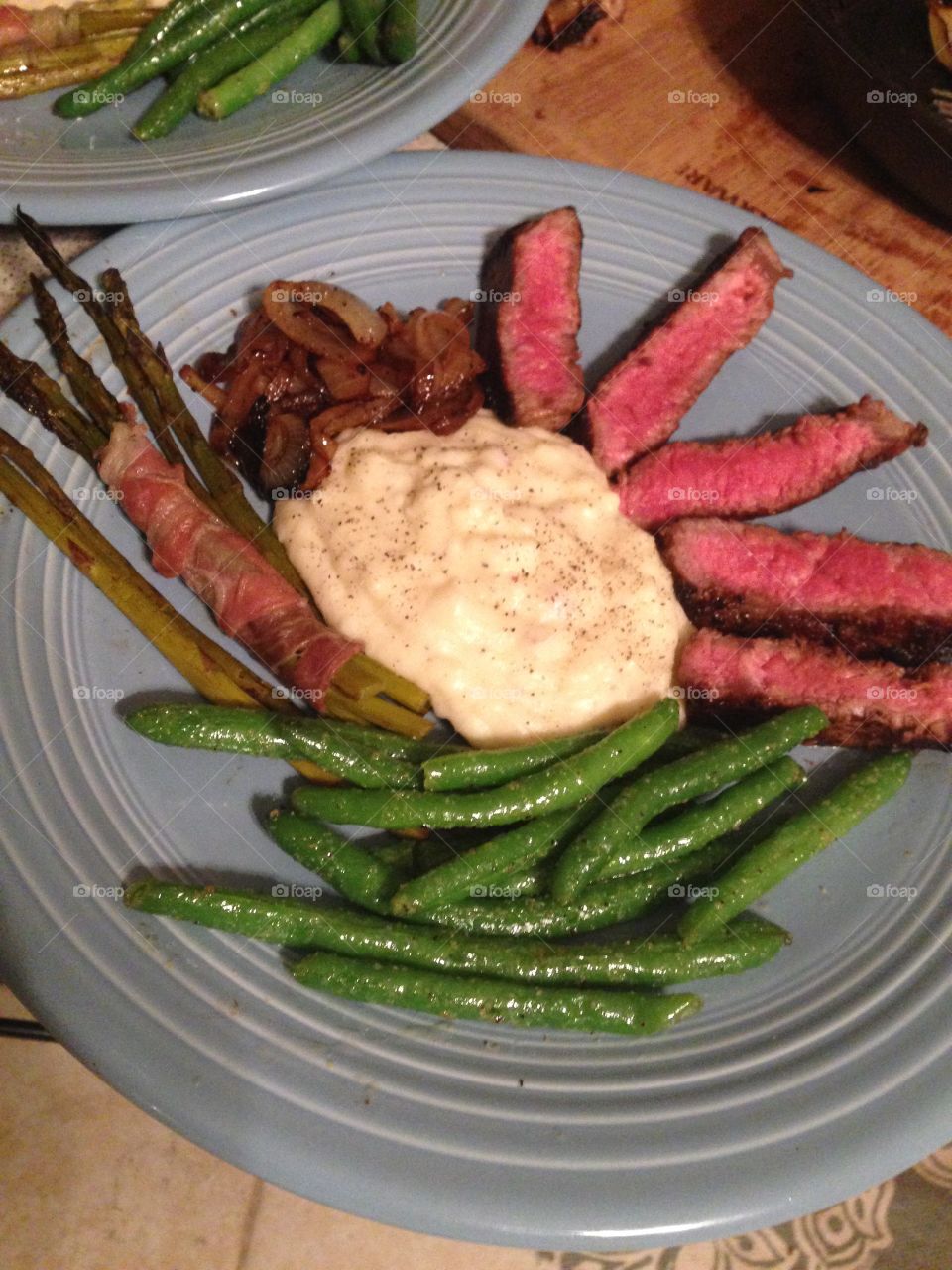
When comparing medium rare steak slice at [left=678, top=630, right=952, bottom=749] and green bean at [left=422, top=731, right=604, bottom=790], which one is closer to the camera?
green bean at [left=422, top=731, right=604, bottom=790]

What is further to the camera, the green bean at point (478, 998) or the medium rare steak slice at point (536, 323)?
the medium rare steak slice at point (536, 323)

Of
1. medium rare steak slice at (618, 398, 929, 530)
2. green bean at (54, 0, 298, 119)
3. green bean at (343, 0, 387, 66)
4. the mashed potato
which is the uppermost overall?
green bean at (343, 0, 387, 66)

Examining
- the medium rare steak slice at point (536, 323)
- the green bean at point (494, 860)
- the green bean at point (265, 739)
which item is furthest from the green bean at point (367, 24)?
the green bean at point (494, 860)

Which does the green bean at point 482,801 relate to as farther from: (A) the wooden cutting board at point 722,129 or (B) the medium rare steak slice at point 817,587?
(A) the wooden cutting board at point 722,129

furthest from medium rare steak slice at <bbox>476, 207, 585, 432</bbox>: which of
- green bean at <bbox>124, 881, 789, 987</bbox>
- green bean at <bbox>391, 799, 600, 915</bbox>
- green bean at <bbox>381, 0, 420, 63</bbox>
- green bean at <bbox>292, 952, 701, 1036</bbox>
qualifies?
green bean at <bbox>292, 952, 701, 1036</bbox>

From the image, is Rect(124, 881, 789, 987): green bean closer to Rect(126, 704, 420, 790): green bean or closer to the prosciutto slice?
Rect(126, 704, 420, 790): green bean
